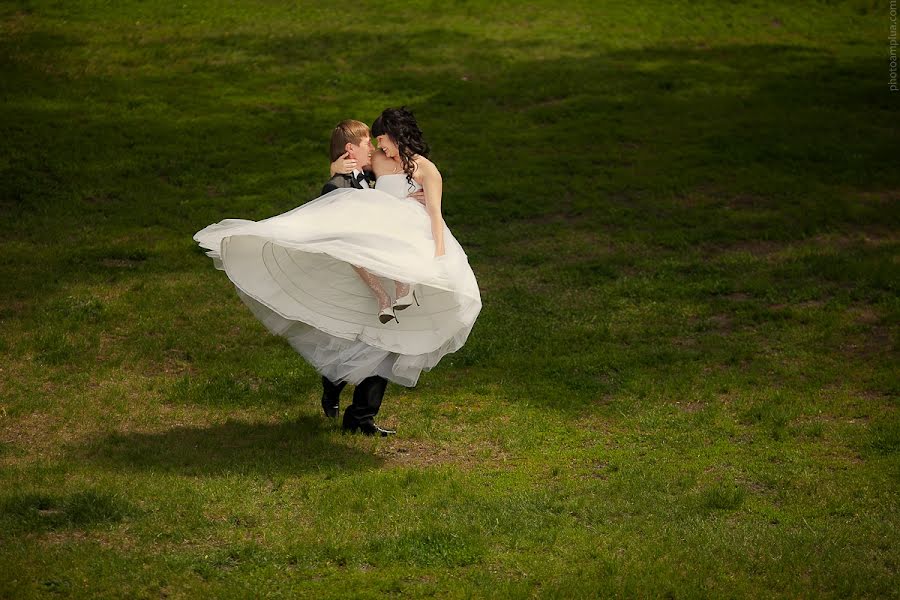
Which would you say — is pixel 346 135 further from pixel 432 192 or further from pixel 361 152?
pixel 432 192

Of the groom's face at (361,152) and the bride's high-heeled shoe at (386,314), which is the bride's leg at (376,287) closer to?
the bride's high-heeled shoe at (386,314)

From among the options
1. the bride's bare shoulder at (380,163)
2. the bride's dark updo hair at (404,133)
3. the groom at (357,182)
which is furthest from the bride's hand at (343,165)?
the bride's dark updo hair at (404,133)

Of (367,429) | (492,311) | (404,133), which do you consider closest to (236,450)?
(367,429)

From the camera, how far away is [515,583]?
26.6 ft

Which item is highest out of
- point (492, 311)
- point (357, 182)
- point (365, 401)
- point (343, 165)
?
point (343, 165)

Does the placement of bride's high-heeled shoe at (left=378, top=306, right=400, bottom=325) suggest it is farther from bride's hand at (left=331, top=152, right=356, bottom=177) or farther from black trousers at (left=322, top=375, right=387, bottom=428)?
bride's hand at (left=331, top=152, right=356, bottom=177)

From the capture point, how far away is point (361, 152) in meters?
11.3

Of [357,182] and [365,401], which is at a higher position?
[357,182]

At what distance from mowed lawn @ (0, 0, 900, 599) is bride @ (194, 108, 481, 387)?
1206 millimetres

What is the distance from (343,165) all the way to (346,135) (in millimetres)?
331

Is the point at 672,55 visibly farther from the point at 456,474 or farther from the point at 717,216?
the point at 456,474

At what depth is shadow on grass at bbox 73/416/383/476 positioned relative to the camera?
34.0 ft

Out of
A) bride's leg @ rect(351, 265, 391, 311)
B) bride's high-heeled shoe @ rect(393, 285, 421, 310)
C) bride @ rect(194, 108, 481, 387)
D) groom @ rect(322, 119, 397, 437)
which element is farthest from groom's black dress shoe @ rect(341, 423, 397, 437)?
bride's high-heeled shoe @ rect(393, 285, 421, 310)

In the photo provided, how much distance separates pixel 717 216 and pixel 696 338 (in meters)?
5.91
